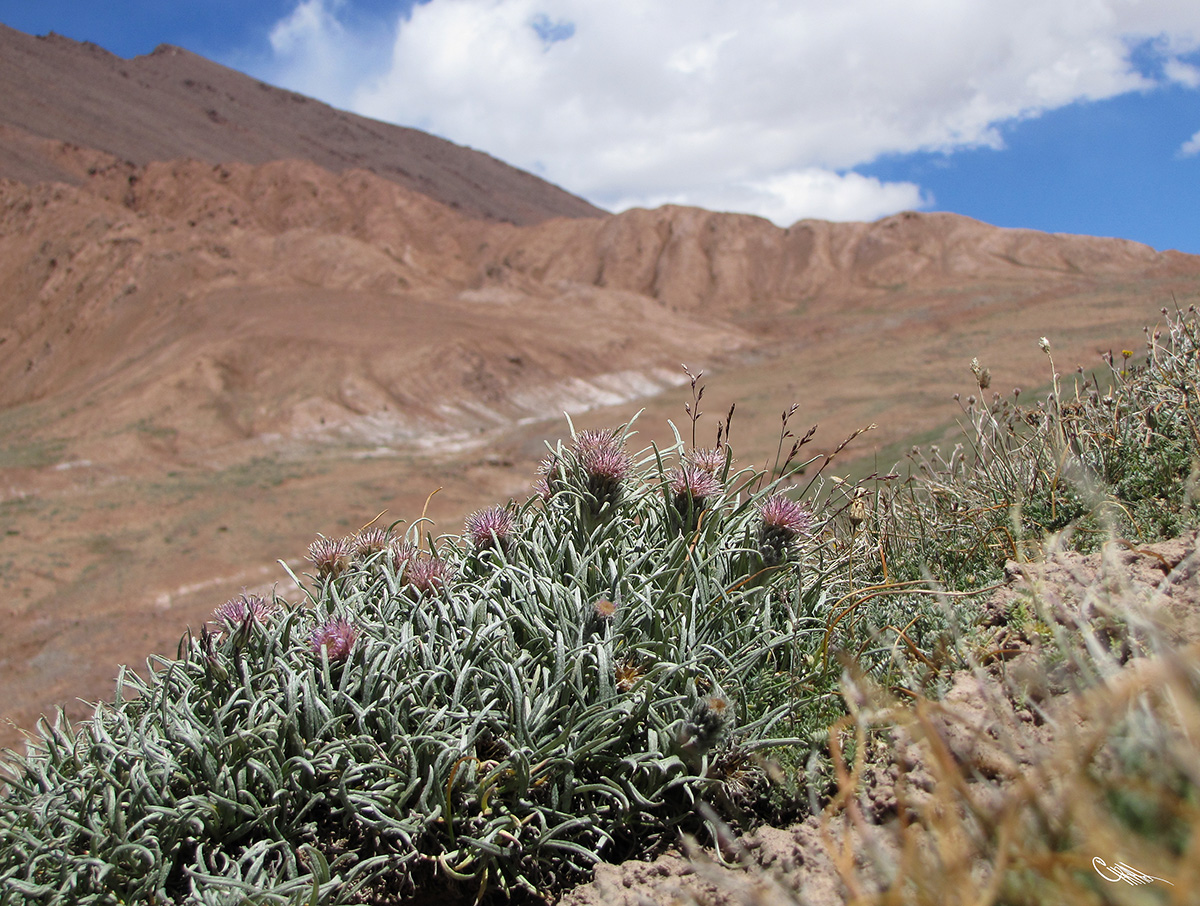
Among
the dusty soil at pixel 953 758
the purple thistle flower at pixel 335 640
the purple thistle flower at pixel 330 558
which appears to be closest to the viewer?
the dusty soil at pixel 953 758

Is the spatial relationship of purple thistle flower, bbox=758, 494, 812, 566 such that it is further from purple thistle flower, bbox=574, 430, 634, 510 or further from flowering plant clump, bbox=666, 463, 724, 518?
purple thistle flower, bbox=574, 430, 634, 510

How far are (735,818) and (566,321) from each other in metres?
29.8

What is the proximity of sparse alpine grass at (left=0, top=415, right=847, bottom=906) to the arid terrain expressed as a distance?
4.00m

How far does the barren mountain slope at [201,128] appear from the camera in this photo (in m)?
46.7

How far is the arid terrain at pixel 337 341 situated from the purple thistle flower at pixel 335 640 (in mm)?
4168

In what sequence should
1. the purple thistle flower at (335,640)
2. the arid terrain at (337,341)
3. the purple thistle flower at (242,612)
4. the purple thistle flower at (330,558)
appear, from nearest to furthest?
the purple thistle flower at (335,640), the purple thistle flower at (242,612), the purple thistle flower at (330,558), the arid terrain at (337,341)

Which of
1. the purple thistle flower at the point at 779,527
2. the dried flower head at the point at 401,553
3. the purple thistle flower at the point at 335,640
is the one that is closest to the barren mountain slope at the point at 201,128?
the dried flower head at the point at 401,553

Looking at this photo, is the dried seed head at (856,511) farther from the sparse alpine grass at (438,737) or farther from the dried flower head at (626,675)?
the dried flower head at (626,675)

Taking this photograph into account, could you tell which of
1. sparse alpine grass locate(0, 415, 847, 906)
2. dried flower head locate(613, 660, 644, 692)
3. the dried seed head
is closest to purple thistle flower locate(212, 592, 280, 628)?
sparse alpine grass locate(0, 415, 847, 906)

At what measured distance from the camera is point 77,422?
20.7 m

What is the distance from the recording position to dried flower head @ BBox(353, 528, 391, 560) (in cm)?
255

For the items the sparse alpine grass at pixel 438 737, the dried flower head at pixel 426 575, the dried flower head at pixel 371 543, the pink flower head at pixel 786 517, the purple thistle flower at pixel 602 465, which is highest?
the purple thistle flower at pixel 602 465

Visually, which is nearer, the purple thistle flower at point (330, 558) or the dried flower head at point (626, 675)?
the dried flower head at point (626, 675)

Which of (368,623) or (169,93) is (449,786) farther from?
(169,93)
